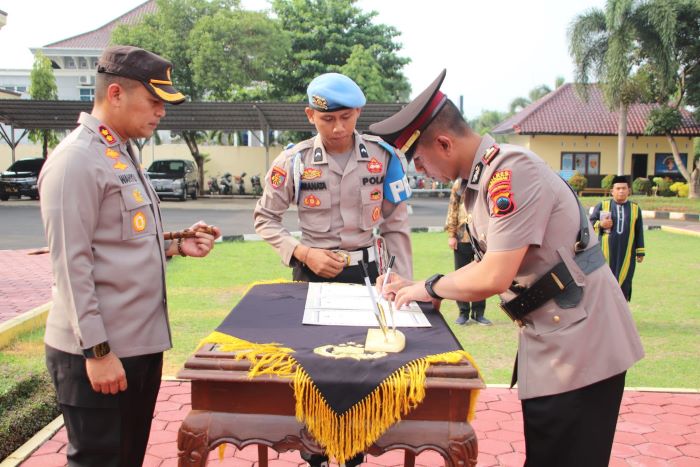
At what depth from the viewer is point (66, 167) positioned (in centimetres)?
195

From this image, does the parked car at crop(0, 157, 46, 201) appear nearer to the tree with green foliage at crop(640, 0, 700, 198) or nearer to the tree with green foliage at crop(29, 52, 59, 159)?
the tree with green foliage at crop(29, 52, 59, 159)

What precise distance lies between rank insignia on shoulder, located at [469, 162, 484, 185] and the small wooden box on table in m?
0.56

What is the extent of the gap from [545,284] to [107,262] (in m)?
1.38

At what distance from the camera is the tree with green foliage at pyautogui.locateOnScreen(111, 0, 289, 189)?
2419 centimetres

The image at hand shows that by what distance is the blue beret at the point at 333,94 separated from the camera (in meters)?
2.80

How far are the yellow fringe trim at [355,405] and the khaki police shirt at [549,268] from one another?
31 cm

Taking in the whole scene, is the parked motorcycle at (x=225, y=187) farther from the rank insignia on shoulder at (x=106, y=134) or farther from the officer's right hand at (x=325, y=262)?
the rank insignia on shoulder at (x=106, y=134)

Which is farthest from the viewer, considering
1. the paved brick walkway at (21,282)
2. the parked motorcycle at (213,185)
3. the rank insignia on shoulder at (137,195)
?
the parked motorcycle at (213,185)

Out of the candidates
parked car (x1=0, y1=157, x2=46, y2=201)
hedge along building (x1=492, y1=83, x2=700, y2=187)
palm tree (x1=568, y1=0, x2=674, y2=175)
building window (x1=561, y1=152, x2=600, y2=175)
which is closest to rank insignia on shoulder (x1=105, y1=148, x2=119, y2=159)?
parked car (x1=0, y1=157, x2=46, y2=201)

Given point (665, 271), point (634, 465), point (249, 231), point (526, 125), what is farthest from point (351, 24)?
point (634, 465)

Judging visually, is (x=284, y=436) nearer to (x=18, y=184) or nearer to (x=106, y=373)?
(x=106, y=373)

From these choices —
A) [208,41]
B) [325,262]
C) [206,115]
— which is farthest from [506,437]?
[208,41]

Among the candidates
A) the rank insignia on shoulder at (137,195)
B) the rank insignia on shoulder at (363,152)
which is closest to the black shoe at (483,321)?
the rank insignia on shoulder at (363,152)

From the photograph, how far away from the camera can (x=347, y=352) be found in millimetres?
1905
